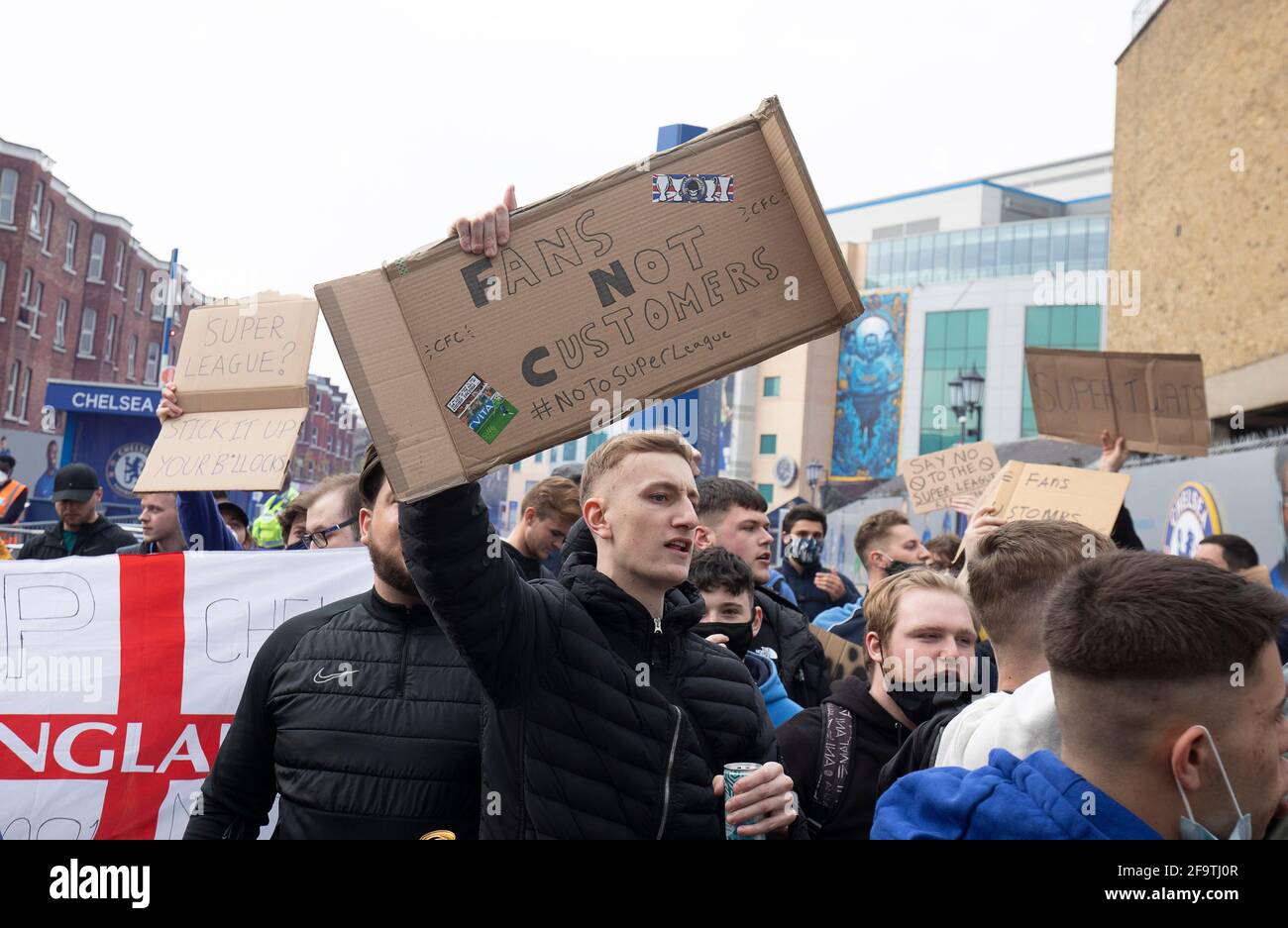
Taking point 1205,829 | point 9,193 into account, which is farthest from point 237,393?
point 9,193

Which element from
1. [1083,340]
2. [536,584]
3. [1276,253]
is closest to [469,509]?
[536,584]

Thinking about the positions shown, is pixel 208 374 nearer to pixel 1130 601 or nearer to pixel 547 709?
pixel 547 709

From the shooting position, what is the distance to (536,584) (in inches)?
106

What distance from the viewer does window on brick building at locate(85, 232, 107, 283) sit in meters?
47.5

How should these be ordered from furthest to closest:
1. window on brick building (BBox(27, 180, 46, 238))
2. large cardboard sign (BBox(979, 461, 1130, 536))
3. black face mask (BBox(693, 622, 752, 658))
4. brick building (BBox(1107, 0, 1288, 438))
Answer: window on brick building (BBox(27, 180, 46, 238)) < brick building (BBox(1107, 0, 1288, 438)) < large cardboard sign (BBox(979, 461, 1130, 536)) < black face mask (BBox(693, 622, 752, 658))

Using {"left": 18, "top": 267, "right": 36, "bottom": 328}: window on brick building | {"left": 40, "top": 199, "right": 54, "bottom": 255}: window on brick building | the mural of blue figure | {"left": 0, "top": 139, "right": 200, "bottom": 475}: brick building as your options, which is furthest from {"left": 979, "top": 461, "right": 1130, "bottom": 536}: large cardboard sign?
the mural of blue figure

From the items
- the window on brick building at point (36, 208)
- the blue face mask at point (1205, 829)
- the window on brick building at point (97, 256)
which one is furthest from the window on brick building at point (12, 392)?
the blue face mask at point (1205, 829)

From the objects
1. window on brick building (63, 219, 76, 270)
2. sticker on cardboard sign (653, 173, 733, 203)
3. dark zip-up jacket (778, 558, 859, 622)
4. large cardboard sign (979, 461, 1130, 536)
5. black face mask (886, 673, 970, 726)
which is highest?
window on brick building (63, 219, 76, 270)

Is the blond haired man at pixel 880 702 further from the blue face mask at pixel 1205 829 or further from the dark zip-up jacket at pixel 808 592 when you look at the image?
the dark zip-up jacket at pixel 808 592

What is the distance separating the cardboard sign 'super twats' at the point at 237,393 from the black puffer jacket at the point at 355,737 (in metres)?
1.73

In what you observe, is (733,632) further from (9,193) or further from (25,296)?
(25,296)

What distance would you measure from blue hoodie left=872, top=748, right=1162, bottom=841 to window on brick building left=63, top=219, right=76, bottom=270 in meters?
50.3

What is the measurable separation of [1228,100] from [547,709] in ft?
61.3

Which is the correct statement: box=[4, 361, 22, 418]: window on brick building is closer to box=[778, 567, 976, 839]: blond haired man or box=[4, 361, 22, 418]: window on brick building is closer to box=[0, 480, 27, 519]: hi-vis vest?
box=[0, 480, 27, 519]: hi-vis vest
